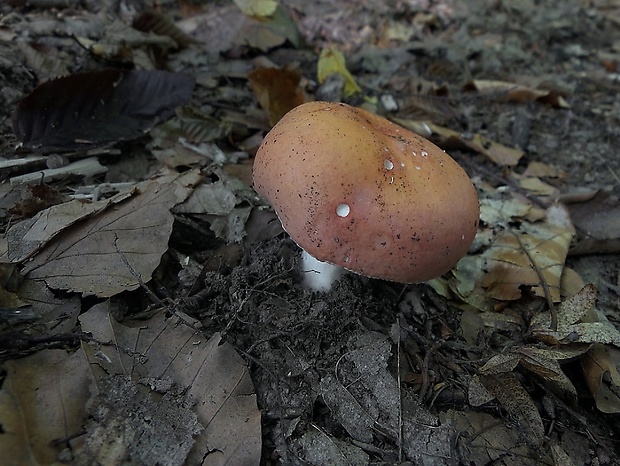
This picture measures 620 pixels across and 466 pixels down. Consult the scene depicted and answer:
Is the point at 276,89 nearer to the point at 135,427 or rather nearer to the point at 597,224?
the point at 597,224

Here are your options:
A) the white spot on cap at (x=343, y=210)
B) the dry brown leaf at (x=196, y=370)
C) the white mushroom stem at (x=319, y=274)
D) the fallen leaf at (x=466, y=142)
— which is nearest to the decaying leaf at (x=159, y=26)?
the fallen leaf at (x=466, y=142)

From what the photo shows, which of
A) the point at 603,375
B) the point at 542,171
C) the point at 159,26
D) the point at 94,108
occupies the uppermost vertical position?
the point at 94,108

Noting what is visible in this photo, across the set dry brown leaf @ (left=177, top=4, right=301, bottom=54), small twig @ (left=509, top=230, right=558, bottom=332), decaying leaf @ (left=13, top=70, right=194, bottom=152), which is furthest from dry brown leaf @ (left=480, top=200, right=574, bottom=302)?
dry brown leaf @ (left=177, top=4, right=301, bottom=54)

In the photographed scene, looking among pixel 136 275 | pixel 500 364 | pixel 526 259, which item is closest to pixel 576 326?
pixel 500 364

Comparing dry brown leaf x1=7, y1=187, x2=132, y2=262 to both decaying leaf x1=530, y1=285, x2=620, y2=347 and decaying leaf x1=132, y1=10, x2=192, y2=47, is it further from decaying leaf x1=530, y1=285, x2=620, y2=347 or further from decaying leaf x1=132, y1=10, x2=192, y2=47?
decaying leaf x1=132, y1=10, x2=192, y2=47

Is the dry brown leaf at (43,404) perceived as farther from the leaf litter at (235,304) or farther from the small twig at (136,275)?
the small twig at (136,275)

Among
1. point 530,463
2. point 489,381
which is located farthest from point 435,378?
point 530,463
